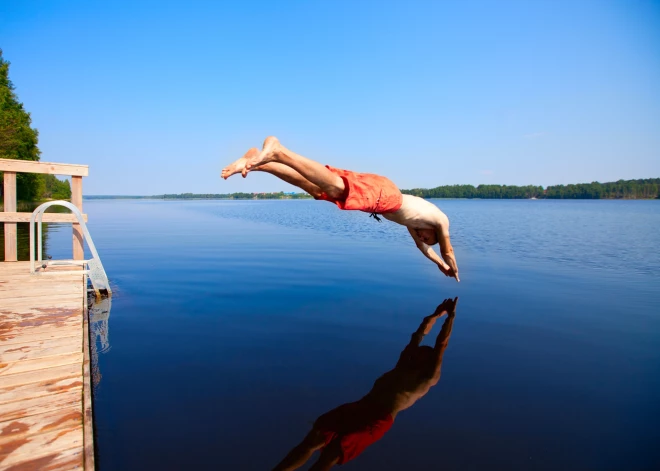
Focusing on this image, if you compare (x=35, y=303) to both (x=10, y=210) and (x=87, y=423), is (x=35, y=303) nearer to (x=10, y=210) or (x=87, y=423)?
(x=10, y=210)

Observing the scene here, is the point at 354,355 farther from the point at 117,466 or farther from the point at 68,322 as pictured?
the point at 68,322

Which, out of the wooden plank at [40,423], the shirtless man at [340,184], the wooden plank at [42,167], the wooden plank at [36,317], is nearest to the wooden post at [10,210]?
the wooden plank at [42,167]

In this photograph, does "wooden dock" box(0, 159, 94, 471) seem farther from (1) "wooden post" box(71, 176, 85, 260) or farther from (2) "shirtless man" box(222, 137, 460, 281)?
(2) "shirtless man" box(222, 137, 460, 281)

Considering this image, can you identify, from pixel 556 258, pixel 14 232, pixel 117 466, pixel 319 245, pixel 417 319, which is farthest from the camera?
pixel 319 245

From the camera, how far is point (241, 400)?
5.10 metres

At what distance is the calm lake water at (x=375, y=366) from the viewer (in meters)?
4.29

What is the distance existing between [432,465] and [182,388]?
3287mm

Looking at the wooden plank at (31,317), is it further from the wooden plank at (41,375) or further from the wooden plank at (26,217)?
the wooden plank at (26,217)

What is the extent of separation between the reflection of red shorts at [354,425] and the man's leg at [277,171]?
266 cm

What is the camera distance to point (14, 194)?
9062 millimetres

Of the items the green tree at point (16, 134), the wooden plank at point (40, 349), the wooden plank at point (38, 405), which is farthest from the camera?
the green tree at point (16, 134)

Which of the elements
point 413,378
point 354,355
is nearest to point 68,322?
point 354,355

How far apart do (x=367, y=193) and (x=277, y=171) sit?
108cm

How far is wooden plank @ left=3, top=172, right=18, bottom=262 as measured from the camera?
8.89 metres
